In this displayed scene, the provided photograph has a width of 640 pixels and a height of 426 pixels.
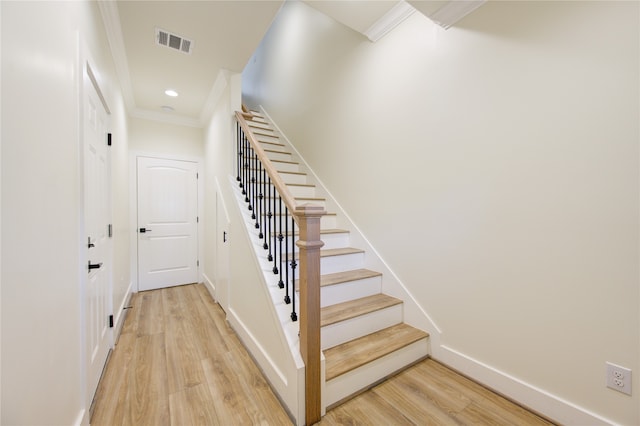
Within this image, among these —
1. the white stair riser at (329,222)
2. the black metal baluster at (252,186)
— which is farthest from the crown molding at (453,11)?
the white stair riser at (329,222)

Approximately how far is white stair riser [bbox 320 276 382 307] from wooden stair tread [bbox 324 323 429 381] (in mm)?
330

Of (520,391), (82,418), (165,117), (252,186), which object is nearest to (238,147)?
(252,186)

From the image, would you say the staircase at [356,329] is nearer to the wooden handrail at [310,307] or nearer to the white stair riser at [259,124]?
the wooden handrail at [310,307]

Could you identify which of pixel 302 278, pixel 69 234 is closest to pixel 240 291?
pixel 302 278

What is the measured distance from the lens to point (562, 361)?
1420mm

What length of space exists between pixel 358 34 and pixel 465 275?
253 cm

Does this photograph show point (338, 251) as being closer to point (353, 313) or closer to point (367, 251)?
point (367, 251)

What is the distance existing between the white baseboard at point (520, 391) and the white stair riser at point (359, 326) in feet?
1.31

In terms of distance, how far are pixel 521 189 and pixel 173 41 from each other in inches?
117

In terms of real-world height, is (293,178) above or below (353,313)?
above

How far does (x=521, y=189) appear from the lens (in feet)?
5.09

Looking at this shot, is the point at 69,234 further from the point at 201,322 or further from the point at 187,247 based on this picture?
the point at 187,247

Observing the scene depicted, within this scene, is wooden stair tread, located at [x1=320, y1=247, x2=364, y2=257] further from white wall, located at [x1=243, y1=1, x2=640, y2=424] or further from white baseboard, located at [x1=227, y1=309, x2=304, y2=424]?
white baseboard, located at [x1=227, y1=309, x2=304, y2=424]

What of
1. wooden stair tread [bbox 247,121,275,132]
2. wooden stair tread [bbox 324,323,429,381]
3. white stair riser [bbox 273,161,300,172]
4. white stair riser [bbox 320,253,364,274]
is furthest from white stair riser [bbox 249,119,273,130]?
wooden stair tread [bbox 324,323,429,381]
